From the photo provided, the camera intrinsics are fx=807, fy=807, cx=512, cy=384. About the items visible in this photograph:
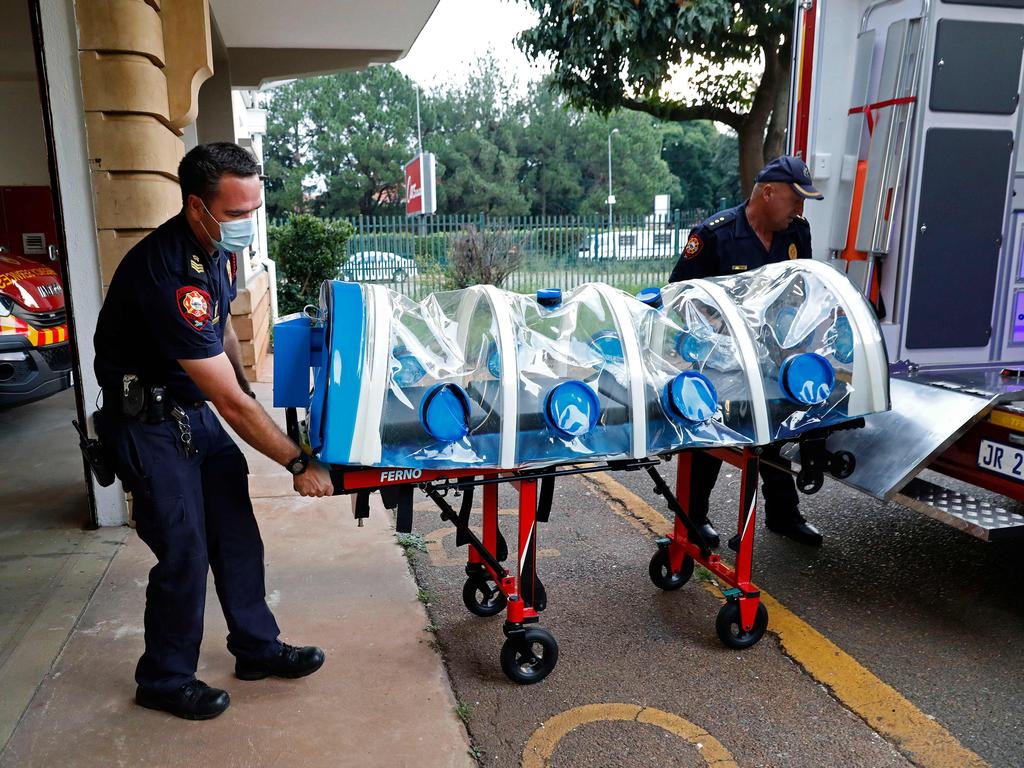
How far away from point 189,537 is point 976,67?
13.1 ft

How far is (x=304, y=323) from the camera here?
250cm

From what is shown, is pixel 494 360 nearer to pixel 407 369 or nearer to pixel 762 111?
pixel 407 369

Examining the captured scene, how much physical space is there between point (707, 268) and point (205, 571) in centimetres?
266

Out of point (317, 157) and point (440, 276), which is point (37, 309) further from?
point (317, 157)

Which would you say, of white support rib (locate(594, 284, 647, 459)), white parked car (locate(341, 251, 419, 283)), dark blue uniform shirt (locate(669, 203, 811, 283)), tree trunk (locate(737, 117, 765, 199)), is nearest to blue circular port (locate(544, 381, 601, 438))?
white support rib (locate(594, 284, 647, 459))

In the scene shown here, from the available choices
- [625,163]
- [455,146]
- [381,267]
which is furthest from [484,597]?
[625,163]

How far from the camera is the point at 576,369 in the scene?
2.72m

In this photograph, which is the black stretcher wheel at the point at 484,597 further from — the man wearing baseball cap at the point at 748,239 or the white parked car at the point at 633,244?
the white parked car at the point at 633,244

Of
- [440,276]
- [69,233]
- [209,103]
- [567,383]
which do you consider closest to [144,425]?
[567,383]

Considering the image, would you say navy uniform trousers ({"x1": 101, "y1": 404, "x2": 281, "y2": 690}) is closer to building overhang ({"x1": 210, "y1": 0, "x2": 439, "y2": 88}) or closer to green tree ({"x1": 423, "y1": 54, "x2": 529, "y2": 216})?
building overhang ({"x1": 210, "y1": 0, "x2": 439, "y2": 88})

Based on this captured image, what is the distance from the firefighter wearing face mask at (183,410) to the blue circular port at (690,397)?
3.72ft

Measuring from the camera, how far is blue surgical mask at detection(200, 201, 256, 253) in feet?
8.37

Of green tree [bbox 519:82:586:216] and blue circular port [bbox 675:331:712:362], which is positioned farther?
green tree [bbox 519:82:586:216]

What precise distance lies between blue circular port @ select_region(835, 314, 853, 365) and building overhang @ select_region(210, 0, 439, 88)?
211 inches
